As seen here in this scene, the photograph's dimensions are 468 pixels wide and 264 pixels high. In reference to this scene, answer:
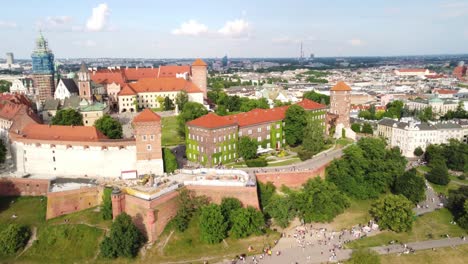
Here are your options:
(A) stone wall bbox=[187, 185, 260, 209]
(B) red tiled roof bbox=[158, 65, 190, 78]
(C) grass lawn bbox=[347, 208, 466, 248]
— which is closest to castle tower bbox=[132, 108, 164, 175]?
(A) stone wall bbox=[187, 185, 260, 209]

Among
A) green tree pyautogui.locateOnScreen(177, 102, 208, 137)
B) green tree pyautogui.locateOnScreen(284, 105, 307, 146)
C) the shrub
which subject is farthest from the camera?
green tree pyautogui.locateOnScreen(177, 102, 208, 137)

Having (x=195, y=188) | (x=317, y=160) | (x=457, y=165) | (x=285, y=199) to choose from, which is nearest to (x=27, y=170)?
(x=195, y=188)

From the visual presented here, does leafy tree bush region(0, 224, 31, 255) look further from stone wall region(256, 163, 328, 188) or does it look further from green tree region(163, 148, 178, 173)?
stone wall region(256, 163, 328, 188)

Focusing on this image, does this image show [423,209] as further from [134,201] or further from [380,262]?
[134,201]

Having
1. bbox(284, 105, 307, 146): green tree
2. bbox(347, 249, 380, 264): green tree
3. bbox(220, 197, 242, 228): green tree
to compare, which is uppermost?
bbox(284, 105, 307, 146): green tree

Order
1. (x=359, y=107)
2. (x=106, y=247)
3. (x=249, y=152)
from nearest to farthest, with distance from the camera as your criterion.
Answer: (x=106, y=247) → (x=249, y=152) → (x=359, y=107)

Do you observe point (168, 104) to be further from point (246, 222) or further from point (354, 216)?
point (246, 222)

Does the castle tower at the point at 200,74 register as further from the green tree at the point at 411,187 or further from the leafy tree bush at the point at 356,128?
the green tree at the point at 411,187
